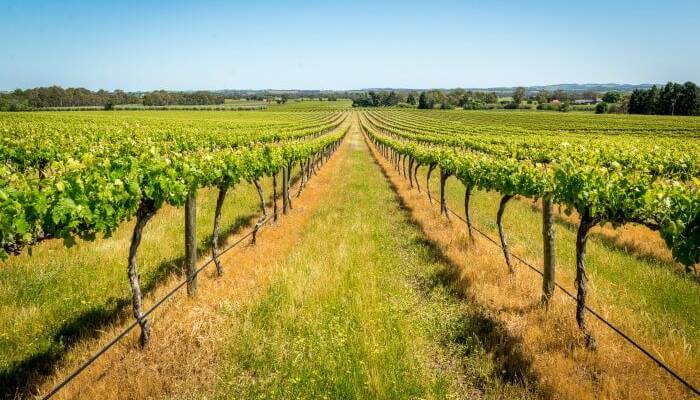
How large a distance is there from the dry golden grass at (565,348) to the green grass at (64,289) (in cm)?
661

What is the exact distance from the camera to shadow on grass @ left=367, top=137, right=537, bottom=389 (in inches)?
205

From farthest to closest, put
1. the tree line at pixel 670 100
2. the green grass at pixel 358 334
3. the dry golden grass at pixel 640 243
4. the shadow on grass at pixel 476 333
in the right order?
the tree line at pixel 670 100, the dry golden grass at pixel 640 243, the shadow on grass at pixel 476 333, the green grass at pixel 358 334

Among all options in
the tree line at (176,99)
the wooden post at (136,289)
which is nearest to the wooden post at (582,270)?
the wooden post at (136,289)

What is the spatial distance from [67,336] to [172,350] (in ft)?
6.10

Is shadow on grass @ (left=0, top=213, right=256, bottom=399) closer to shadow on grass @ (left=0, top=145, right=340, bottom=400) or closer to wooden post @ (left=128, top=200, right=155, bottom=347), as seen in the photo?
shadow on grass @ (left=0, top=145, right=340, bottom=400)

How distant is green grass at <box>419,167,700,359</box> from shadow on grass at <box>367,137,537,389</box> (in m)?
1.85

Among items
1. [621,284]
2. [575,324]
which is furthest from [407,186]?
[575,324]

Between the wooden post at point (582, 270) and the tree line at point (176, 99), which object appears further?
the tree line at point (176, 99)

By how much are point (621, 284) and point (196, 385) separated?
833cm

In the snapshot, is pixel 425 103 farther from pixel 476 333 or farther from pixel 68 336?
pixel 68 336

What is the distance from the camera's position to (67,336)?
586 centimetres

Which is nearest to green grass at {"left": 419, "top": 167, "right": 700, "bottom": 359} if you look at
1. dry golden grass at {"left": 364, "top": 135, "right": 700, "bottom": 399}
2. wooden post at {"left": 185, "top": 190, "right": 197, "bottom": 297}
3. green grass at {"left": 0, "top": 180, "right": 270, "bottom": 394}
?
dry golden grass at {"left": 364, "top": 135, "right": 700, "bottom": 399}

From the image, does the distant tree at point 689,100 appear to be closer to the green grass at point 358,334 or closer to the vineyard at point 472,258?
the vineyard at point 472,258

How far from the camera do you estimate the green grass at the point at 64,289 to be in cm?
548
